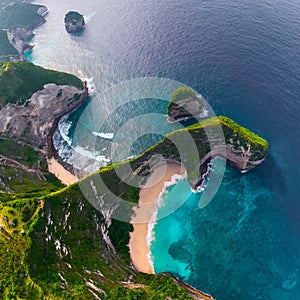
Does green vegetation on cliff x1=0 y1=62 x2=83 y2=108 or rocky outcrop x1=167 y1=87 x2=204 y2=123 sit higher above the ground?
green vegetation on cliff x1=0 y1=62 x2=83 y2=108

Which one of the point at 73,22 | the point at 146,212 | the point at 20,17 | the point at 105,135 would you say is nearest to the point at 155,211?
the point at 146,212

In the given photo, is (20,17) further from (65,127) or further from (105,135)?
(105,135)

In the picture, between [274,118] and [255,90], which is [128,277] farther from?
[255,90]

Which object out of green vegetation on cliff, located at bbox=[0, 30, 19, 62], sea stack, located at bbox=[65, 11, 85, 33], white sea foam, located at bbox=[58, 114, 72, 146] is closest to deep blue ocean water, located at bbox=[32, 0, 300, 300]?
white sea foam, located at bbox=[58, 114, 72, 146]

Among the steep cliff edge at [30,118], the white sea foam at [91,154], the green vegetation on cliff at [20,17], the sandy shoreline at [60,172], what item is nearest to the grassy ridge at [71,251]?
the steep cliff edge at [30,118]

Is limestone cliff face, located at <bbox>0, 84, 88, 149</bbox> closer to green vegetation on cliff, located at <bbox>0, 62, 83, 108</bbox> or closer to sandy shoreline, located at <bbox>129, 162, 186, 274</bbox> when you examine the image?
green vegetation on cliff, located at <bbox>0, 62, 83, 108</bbox>

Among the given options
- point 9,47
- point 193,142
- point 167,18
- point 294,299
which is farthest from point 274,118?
point 9,47

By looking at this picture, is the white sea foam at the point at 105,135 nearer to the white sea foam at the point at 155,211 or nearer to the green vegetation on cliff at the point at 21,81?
the green vegetation on cliff at the point at 21,81
